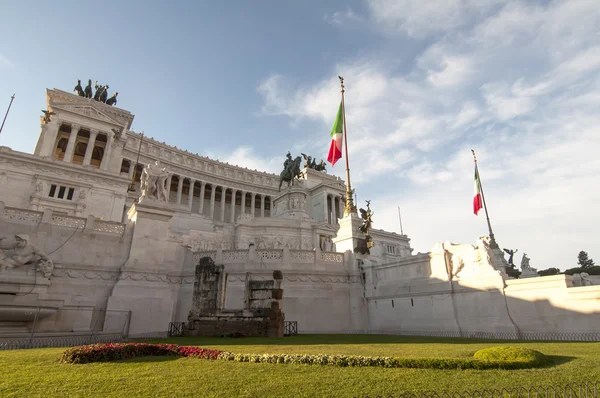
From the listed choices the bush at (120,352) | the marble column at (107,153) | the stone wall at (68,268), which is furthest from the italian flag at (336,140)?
the marble column at (107,153)

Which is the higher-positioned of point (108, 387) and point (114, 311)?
point (114, 311)

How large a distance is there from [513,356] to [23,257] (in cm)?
2172

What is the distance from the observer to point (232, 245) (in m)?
42.8

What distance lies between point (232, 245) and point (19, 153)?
27.8 meters

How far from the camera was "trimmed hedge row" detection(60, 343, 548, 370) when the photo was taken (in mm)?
7383

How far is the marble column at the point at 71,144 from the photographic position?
57812mm

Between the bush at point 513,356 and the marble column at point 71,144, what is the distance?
66.1m

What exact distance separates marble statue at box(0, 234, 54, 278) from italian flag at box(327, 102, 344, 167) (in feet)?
65.3

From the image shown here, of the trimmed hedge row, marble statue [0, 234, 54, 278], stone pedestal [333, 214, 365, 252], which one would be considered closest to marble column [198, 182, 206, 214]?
stone pedestal [333, 214, 365, 252]

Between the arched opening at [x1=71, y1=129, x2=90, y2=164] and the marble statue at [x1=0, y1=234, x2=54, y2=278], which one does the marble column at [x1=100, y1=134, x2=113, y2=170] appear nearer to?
the arched opening at [x1=71, y1=129, x2=90, y2=164]

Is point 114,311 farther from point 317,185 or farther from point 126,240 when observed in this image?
point 317,185

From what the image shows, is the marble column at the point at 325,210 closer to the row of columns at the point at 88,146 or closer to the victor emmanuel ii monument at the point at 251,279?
the row of columns at the point at 88,146

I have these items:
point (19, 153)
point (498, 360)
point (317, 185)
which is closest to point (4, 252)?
point (498, 360)

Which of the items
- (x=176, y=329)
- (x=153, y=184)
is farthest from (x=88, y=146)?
(x=176, y=329)
